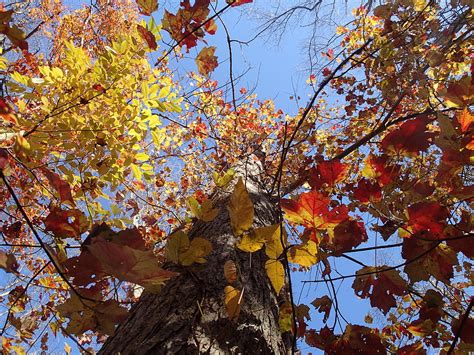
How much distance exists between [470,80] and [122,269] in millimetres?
1212

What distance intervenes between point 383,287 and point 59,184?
3.72 feet

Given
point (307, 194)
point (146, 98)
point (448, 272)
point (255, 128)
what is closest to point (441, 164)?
point (448, 272)

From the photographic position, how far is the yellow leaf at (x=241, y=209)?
2.71 ft

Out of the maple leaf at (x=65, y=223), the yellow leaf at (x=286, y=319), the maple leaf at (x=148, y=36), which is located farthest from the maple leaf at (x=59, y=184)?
the yellow leaf at (x=286, y=319)

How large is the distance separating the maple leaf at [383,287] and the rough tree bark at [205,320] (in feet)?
1.43

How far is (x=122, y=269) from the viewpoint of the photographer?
589 mm

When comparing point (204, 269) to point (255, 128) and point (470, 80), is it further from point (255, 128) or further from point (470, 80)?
point (255, 128)

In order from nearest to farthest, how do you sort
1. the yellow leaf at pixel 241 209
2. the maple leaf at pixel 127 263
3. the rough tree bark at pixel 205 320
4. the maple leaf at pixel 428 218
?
the maple leaf at pixel 127 263, the yellow leaf at pixel 241 209, the maple leaf at pixel 428 218, the rough tree bark at pixel 205 320

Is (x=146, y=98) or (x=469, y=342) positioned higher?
(x=146, y=98)

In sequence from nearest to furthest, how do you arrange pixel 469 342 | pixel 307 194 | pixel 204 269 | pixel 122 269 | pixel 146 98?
1. pixel 122 269
2. pixel 307 194
3. pixel 469 342
4. pixel 204 269
5. pixel 146 98

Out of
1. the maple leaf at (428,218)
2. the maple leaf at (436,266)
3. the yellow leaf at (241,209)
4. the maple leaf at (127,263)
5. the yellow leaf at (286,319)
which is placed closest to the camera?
the maple leaf at (127,263)

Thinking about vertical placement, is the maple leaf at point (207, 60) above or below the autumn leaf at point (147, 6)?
above

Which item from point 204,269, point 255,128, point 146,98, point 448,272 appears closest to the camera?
point 448,272

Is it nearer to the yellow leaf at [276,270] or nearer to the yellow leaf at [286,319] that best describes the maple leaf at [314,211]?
the yellow leaf at [276,270]
